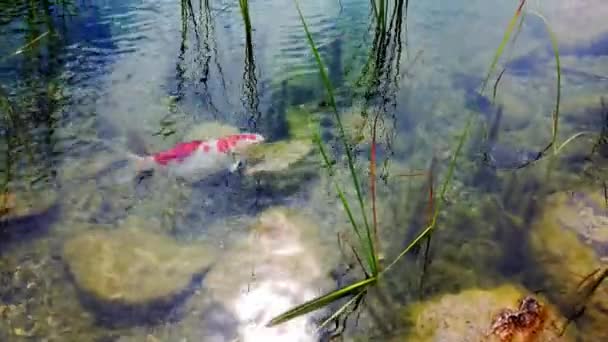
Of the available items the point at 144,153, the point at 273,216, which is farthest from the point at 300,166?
the point at 144,153

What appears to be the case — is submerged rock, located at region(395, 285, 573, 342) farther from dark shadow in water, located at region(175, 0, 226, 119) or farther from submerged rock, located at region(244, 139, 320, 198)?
dark shadow in water, located at region(175, 0, 226, 119)

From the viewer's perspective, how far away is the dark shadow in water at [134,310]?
2283mm

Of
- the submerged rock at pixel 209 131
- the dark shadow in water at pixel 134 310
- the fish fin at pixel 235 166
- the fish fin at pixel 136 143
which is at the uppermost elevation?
the submerged rock at pixel 209 131

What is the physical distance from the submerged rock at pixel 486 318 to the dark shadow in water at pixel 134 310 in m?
1.01

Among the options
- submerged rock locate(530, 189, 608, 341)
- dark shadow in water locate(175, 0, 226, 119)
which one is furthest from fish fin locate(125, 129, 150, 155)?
submerged rock locate(530, 189, 608, 341)

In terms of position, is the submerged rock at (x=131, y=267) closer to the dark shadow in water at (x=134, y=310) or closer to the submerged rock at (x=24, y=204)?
the dark shadow in water at (x=134, y=310)

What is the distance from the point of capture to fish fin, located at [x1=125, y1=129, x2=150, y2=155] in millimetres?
3346

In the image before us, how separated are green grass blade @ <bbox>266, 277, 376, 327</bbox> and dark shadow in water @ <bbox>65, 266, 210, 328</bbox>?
0.46m

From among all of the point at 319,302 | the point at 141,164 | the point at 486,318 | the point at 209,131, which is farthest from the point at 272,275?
the point at 209,131

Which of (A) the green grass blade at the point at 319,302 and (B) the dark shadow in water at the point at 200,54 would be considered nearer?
(A) the green grass blade at the point at 319,302

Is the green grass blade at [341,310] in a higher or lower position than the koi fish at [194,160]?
lower

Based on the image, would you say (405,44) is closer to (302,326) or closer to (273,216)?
(273,216)

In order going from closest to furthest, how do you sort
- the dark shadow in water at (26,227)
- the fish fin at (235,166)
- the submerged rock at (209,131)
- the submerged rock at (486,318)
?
the submerged rock at (486,318) → the dark shadow in water at (26,227) → the fish fin at (235,166) → the submerged rock at (209,131)

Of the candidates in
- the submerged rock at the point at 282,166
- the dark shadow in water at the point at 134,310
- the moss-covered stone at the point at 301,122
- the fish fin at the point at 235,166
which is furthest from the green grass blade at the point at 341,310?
the moss-covered stone at the point at 301,122
